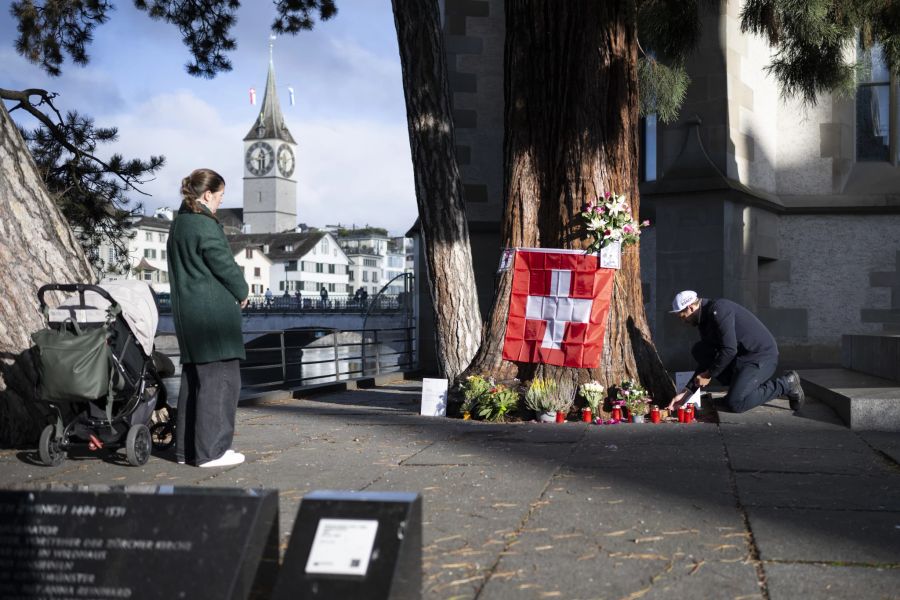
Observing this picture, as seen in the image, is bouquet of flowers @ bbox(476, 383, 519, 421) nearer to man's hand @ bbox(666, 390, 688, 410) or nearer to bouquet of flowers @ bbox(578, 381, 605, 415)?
bouquet of flowers @ bbox(578, 381, 605, 415)

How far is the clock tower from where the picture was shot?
173m

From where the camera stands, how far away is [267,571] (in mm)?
2549

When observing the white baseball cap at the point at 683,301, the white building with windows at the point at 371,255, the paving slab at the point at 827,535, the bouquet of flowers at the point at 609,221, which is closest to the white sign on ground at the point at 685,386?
the white baseball cap at the point at 683,301

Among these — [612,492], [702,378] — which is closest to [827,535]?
[612,492]

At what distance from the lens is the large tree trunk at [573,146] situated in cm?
841

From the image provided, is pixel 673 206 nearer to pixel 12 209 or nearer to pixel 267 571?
pixel 12 209

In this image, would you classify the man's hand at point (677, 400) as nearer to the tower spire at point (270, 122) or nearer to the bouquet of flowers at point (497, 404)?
the bouquet of flowers at point (497, 404)

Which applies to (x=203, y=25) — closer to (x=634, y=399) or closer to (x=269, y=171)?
(x=634, y=399)

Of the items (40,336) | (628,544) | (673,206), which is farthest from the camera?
(673,206)

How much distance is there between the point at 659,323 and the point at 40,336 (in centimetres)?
966

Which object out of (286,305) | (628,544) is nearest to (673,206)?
(628,544)

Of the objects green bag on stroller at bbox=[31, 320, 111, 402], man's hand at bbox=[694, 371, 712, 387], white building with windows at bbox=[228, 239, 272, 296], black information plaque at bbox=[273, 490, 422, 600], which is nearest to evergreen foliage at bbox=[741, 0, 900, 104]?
man's hand at bbox=[694, 371, 712, 387]

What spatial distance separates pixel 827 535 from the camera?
3.73 metres

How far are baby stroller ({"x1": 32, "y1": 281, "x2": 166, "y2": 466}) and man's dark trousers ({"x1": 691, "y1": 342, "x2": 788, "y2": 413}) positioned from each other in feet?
15.6
